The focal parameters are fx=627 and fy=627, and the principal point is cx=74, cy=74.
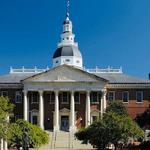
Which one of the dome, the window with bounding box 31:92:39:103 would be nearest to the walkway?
the window with bounding box 31:92:39:103

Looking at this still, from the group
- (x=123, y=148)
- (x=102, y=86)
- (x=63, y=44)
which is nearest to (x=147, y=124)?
(x=123, y=148)

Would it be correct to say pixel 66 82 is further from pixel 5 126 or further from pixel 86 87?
pixel 5 126

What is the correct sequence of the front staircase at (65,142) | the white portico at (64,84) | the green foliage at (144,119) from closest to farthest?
the green foliage at (144,119), the front staircase at (65,142), the white portico at (64,84)

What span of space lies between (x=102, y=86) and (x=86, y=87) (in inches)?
90.8

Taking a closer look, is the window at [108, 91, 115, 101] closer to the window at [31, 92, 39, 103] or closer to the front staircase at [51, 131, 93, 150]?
the front staircase at [51, 131, 93, 150]

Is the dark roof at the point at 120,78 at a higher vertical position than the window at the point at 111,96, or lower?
higher

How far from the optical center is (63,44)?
10688 centimetres

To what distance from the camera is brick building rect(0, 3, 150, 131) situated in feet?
296

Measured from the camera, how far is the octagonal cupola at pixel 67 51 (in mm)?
105000

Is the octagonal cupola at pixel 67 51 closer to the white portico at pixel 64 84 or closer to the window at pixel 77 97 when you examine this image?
the window at pixel 77 97

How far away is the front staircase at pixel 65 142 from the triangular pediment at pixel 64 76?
27.2ft

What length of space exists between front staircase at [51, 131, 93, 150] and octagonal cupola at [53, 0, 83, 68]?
2080cm

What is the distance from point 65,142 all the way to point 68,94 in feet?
45.6

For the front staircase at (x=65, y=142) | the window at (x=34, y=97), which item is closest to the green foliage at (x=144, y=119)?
the front staircase at (x=65, y=142)
